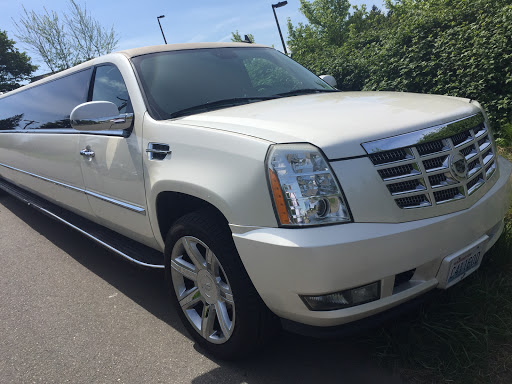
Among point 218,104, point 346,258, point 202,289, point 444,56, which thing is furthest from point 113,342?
point 444,56

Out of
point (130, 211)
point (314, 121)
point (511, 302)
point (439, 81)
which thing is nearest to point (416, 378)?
point (511, 302)

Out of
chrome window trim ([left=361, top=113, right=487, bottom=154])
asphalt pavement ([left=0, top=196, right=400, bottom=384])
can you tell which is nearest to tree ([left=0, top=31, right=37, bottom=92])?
asphalt pavement ([left=0, top=196, right=400, bottom=384])

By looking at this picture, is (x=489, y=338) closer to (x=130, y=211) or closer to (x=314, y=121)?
(x=314, y=121)

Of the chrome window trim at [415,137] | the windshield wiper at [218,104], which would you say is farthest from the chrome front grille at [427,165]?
the windshield wiper at [218,104]

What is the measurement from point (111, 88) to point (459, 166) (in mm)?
2503

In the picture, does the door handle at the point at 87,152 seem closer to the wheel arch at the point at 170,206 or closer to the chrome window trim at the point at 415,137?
the wheel arch at the point at 170,206

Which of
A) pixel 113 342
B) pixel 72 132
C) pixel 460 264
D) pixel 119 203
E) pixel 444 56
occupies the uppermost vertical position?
pixel 72 132

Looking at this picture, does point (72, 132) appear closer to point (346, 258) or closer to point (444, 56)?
point (346, 258)

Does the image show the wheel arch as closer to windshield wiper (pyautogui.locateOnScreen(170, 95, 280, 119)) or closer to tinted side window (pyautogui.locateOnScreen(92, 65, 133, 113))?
windshield wiper (pyautogui.locateOnScreen(170, 95, 280, 119))

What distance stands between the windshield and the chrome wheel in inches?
34.7

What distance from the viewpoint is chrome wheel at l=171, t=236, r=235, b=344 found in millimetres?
2424

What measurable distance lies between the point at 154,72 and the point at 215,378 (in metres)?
2.04

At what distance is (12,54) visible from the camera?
140 ft

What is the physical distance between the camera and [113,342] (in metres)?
2.94
